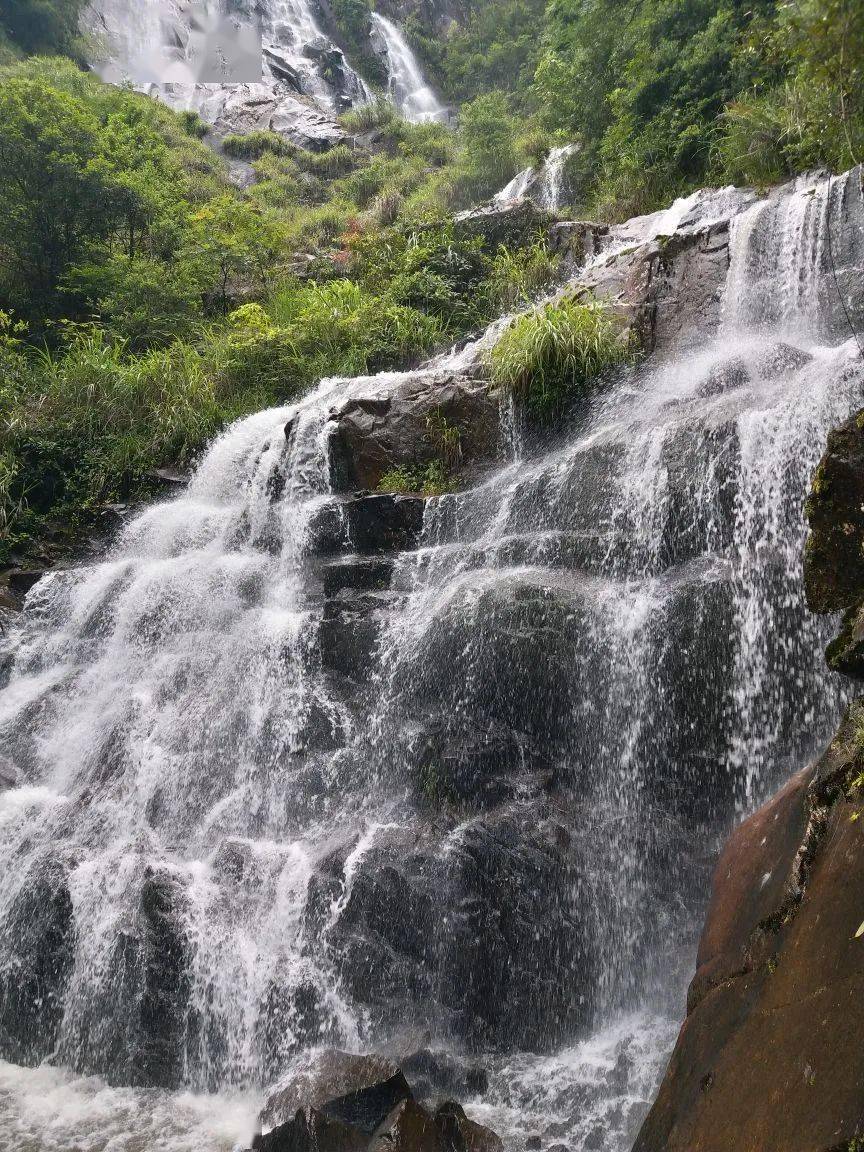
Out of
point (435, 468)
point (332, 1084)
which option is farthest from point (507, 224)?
point (332, 1084)

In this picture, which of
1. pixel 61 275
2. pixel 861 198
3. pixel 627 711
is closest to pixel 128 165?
pixel 61 275

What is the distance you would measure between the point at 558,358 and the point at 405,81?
27.6 meters

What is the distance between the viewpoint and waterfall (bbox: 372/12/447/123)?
2880cm

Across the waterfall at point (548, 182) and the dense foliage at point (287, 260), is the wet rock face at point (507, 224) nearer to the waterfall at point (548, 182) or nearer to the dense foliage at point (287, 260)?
the dense foliage at point (287, 260)

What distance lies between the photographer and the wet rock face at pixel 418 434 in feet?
28.0

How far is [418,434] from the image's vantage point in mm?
8633

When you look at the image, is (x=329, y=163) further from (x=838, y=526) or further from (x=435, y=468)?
(x=838, y=526)

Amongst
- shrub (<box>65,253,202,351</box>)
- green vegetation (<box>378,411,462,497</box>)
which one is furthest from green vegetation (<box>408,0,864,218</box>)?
shrub (<box>65,253,202,351</box>)

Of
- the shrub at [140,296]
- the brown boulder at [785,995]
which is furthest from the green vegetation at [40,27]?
the brown boulder at [785,995]

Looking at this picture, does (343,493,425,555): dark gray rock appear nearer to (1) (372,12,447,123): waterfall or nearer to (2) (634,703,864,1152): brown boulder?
(2) (634,703,864,1152): brown boulder

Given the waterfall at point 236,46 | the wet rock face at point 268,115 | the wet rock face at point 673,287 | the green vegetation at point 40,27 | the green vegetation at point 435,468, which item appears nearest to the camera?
the green vegetation at point 435,468

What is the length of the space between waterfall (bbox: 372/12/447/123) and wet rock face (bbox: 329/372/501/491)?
24031 mm

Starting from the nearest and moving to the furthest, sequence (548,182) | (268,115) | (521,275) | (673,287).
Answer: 1. (673,287)
2. (521,275)
3. (548,182)
4. (268,115)

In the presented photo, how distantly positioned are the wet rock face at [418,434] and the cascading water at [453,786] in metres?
0.96
